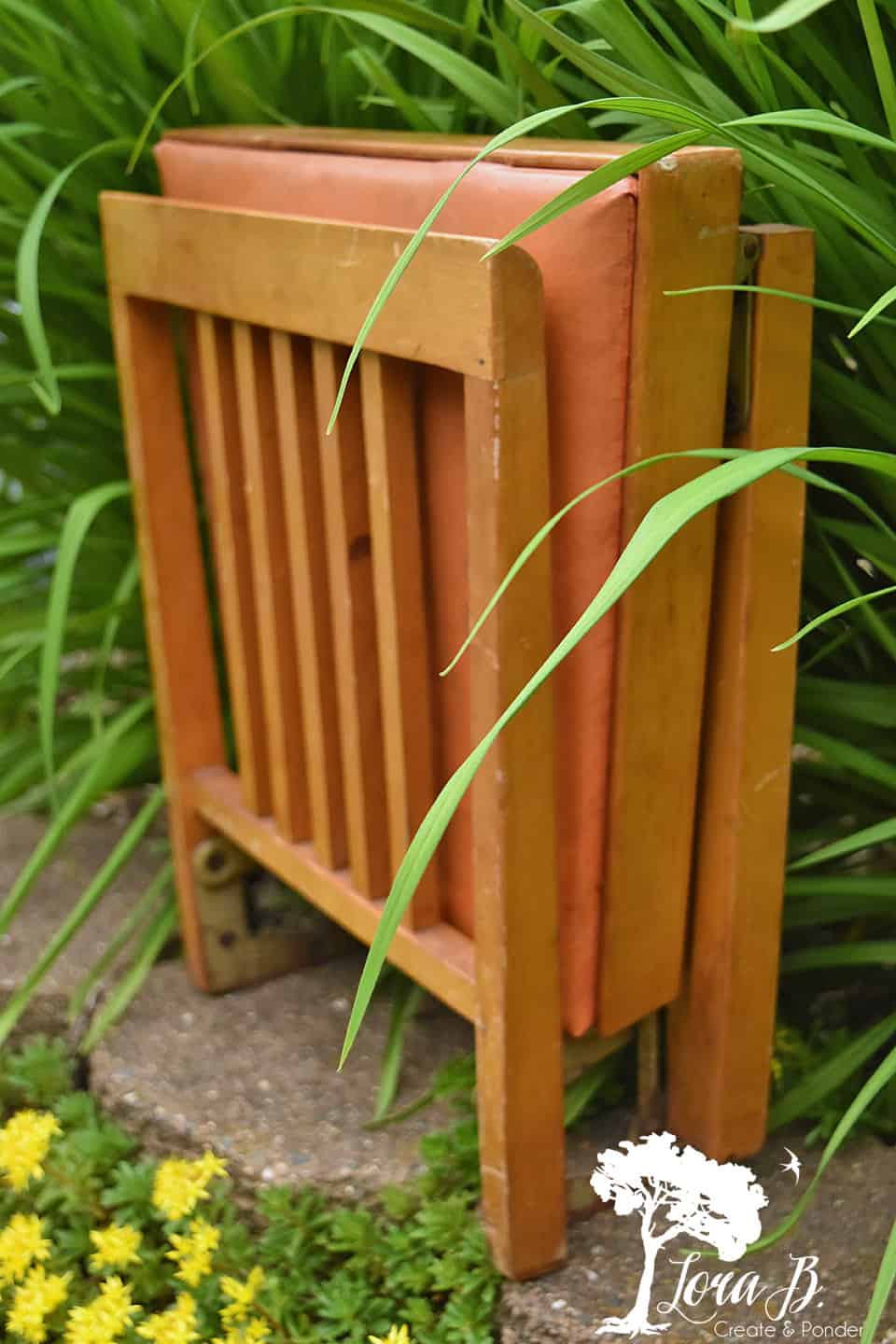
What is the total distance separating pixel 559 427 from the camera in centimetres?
93

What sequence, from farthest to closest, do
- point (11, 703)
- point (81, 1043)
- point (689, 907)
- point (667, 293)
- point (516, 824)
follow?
point (11, 703) < point (81, 1043) < point (689, 907) < point (516, 824) < point (667, 293)

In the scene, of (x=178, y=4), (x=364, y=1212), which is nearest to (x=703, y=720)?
(x=364, y=1212)

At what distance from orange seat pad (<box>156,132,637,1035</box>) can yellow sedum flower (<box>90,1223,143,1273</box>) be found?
0.38 metres

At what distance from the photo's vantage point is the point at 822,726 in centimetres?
119

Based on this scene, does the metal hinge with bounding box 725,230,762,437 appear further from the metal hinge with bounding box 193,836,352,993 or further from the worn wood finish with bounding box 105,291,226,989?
the metal hinge with bounding box 193,836,352,993

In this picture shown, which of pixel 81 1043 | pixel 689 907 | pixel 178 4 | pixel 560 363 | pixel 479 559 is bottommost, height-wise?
pixel 81 1043

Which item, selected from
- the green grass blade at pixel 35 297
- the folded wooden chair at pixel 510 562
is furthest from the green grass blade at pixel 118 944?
the green grass blade at pixel 35 297

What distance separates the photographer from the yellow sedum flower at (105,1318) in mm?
1116

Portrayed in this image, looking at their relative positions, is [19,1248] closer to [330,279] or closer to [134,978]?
[134,978]

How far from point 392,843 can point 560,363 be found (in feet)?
1.46

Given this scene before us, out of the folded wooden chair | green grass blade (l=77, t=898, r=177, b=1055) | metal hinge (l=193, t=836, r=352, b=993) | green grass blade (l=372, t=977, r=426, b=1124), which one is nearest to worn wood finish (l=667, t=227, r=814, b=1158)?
the folded wooden chair

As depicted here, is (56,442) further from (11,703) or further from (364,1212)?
(364,1212)

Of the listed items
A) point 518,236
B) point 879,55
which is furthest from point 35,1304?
point 879,55

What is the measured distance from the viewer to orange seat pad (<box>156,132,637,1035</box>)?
88 centimetres
